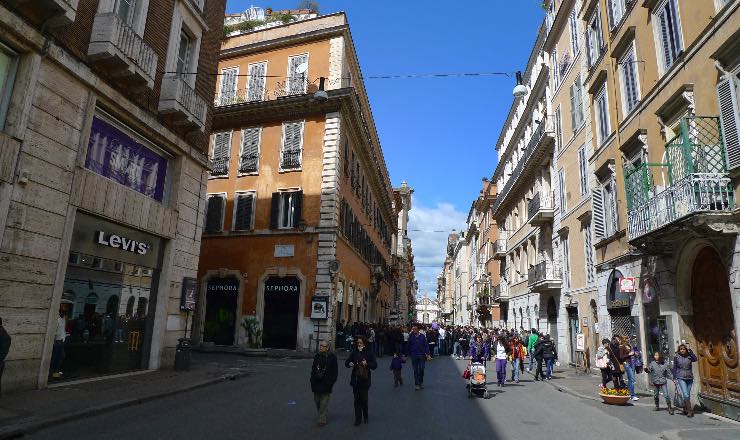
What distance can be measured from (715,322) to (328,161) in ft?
57.9

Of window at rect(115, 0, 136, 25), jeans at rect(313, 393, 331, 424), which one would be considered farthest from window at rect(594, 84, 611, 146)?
window at rect(115, 0, 136, 25)

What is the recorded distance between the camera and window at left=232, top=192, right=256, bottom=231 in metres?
25.3

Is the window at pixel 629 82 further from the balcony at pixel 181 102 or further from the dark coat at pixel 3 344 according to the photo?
the dark coat at pixel 3 344

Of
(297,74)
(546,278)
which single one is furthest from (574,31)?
(297,74)

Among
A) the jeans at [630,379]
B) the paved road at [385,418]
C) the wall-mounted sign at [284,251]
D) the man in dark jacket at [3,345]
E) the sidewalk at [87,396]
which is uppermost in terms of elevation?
the wall-mounted sign at [284,251]

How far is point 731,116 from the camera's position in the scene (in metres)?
9.86

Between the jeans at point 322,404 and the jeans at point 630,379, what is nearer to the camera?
the jeans at point 322,404

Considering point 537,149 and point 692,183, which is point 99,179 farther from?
point 537,149

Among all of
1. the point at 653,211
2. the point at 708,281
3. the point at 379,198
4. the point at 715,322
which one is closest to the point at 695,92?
the point at 653,211

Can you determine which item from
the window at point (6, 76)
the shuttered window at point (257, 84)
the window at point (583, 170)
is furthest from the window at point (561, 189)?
the window at point (6, 76)

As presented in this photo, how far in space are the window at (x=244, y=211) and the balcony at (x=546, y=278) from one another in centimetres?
1528

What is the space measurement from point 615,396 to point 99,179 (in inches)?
528

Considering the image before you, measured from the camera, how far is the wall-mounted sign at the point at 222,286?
81.4ft

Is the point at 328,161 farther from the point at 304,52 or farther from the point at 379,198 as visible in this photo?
the point at 379,198
